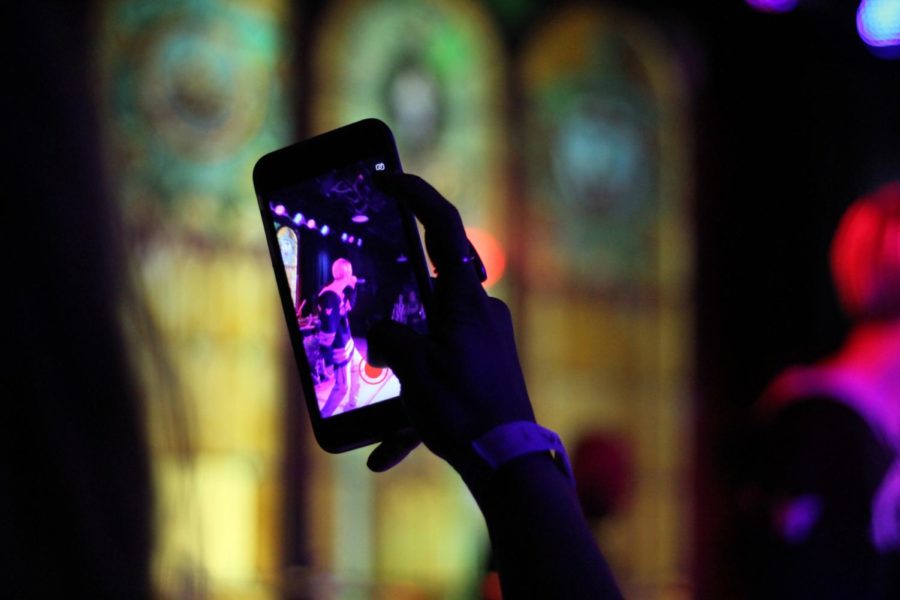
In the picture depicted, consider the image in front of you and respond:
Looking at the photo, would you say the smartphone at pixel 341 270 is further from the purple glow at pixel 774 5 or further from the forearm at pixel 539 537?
the purple glow at pixel 774 5

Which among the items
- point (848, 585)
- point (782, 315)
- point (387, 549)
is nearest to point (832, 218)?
point (782, 315)

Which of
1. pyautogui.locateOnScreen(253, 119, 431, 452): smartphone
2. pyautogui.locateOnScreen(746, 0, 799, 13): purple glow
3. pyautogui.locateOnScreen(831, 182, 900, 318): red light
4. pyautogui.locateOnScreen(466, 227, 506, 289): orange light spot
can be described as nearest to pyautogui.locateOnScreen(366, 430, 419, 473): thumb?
pyautogui.locateOnScreen(253, 119, 431, 452): smartphone

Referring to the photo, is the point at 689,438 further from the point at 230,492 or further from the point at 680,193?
the point at 230,492

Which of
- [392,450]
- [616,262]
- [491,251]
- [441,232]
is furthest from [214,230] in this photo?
[441,232]

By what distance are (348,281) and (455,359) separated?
1.05 feet

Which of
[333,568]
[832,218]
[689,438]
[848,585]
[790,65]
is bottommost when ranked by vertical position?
[848,585]

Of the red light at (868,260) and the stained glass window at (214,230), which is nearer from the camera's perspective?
the stained glass window at (214,230)

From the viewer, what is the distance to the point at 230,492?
283 centimetres

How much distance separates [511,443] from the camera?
0.56 meters

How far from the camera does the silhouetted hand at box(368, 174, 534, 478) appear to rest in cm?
58

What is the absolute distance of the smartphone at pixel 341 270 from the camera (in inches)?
33.9

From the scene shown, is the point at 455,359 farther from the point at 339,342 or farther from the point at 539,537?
the point at 339,342

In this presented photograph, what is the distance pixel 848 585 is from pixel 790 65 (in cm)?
189

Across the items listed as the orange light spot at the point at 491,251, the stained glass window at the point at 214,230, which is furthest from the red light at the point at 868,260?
the stained glass window at the point at 214,230
